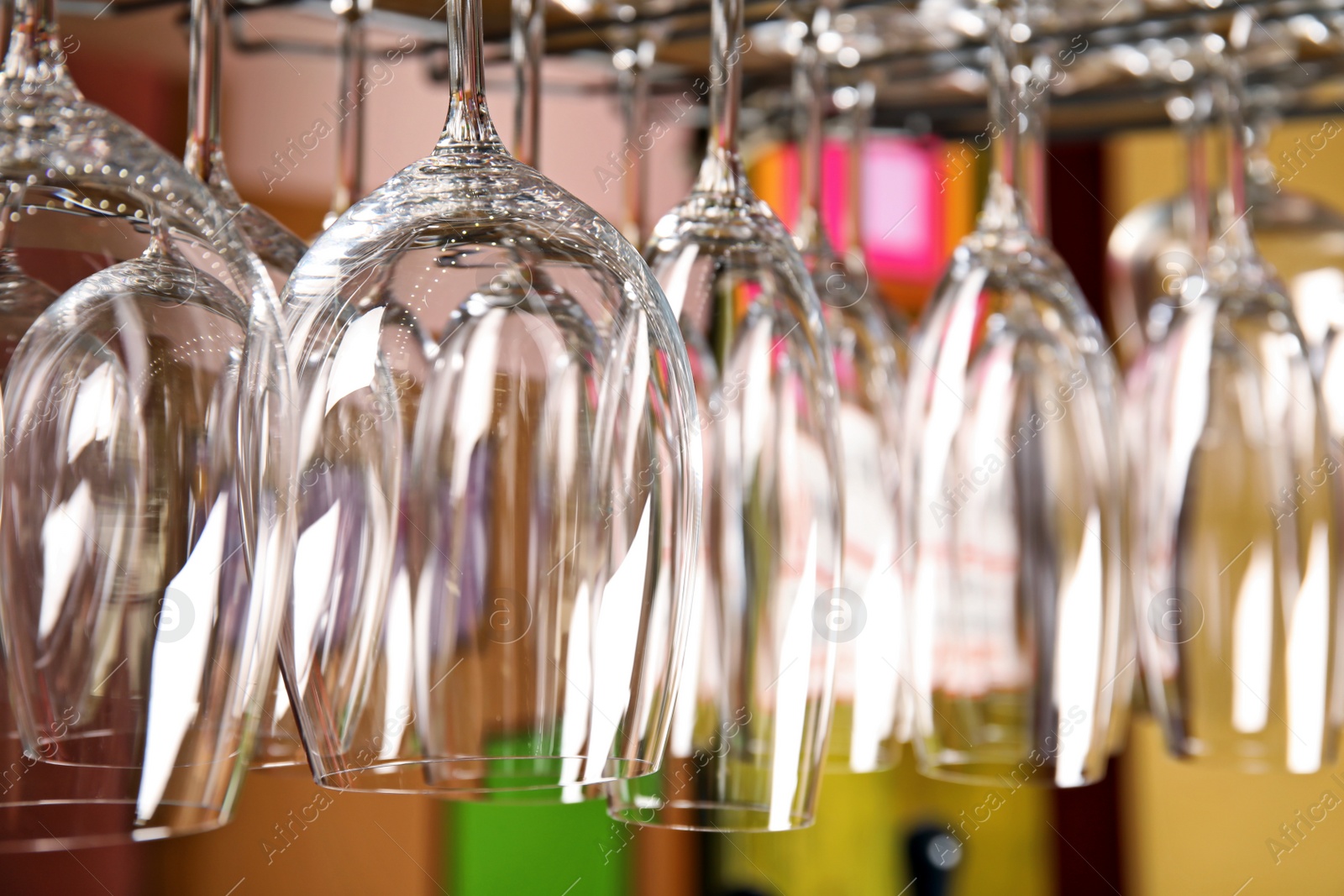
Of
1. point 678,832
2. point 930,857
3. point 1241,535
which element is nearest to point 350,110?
point 1241,535

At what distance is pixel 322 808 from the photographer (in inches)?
59.0

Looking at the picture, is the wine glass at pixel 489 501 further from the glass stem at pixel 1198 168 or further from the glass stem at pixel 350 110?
the glass stem at pixel 1198 168

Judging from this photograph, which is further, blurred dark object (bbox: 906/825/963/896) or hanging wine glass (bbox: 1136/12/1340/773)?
blurred dark object (bbox: 906/825/963/896)

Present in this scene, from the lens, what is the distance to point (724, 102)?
0.40 m

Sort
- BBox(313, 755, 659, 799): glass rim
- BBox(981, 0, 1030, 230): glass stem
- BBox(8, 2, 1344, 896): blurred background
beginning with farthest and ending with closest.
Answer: BBox(8, 2, 1344, 896): blurred background < BBox(981, 0, 1030, 230): glass stem < BBox(313, 755, 659, 799): glass rim

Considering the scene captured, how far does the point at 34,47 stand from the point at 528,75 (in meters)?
0.14

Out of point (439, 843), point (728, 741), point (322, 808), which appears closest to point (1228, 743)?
point (728, 741)

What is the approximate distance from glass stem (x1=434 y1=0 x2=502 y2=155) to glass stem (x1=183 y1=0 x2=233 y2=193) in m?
0.11

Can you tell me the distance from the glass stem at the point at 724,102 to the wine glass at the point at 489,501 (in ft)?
0.36

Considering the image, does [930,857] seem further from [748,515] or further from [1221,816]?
[748,515]

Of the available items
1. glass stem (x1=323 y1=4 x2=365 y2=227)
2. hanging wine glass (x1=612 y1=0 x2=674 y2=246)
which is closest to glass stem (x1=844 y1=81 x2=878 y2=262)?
hanging wine glass (x1=612 y1=0 x2=674 y2=246)

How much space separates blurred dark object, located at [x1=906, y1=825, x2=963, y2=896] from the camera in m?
2.52

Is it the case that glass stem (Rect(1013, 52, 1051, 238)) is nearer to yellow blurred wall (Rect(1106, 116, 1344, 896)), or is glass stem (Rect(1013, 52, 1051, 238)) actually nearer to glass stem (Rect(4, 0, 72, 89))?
glass stem (Rect(4, 0, 72, 89))

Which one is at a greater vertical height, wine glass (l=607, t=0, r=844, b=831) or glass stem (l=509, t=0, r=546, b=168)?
glass stem (l=509, t=0, r=546, b=168)
